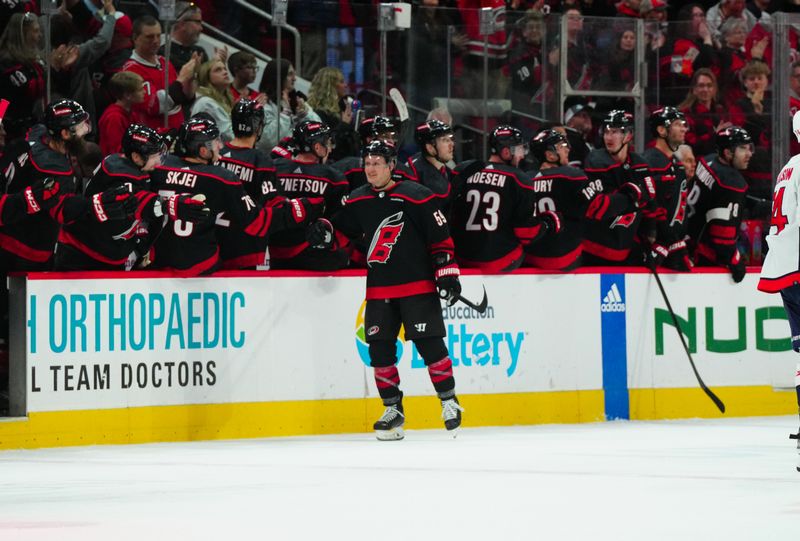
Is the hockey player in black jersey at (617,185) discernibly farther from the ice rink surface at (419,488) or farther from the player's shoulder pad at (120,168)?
the player's shoulder pad at (120,168)

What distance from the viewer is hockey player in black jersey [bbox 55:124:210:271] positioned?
8969 millimetres

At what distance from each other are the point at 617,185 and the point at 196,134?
10.1ft

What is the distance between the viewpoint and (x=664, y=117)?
10750 mm

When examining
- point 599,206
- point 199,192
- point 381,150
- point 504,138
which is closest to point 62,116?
point 199,192

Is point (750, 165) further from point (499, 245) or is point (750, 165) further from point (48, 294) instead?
point (48, 294)

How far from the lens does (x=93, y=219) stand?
29.2 feet

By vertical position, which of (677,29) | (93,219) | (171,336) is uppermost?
(677,29)

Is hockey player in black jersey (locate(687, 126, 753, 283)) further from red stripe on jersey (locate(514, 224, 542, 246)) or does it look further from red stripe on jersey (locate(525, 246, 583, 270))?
red stripe on jersey (locate(514, 224, 542, 246))

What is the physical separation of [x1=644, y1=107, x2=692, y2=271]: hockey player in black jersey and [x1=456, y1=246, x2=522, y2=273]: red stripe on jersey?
1092 millimetres

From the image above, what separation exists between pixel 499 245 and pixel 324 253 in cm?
120

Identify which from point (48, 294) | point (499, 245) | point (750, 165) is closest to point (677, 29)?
point (750, 165)

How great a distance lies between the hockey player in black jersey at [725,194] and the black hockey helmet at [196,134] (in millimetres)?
3709

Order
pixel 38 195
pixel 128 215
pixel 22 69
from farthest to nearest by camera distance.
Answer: pixel 22 69
pixel 128 215
pixel 38 195

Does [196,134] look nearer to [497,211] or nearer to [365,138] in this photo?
[365,138]
